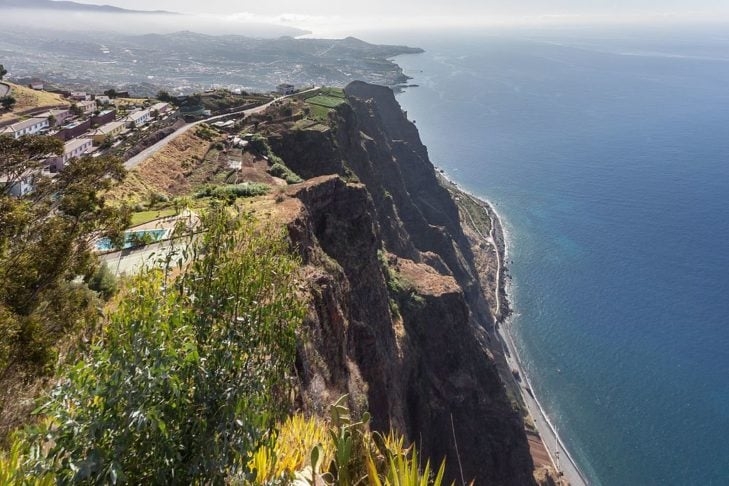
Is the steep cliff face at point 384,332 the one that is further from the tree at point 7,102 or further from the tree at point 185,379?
the tree at point 7,102

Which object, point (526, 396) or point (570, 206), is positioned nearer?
point (526, 396)

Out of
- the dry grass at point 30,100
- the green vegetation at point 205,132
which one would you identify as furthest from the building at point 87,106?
the green vegetation at point 205,132

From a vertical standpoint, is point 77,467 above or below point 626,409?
above

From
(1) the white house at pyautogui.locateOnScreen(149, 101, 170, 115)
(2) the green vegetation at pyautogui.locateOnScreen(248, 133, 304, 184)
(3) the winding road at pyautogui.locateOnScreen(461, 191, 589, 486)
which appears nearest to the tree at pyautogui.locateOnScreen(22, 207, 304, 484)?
(2) the green vegetation at pyautogui.locateOnScreen(248, 133, 304, 184)

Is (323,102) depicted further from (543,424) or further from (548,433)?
(548,433)

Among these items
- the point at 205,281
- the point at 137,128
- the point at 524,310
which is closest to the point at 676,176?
the point at 524,310

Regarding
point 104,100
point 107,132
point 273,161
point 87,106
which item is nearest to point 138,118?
point 107,132

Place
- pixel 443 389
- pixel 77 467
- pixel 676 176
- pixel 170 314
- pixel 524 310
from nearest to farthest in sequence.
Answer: pixel 77 467
pixel 170 314
pixel 443 389
pixel 524 310
pixel 676 176

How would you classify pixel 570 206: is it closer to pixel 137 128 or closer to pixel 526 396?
pixel 526 396
